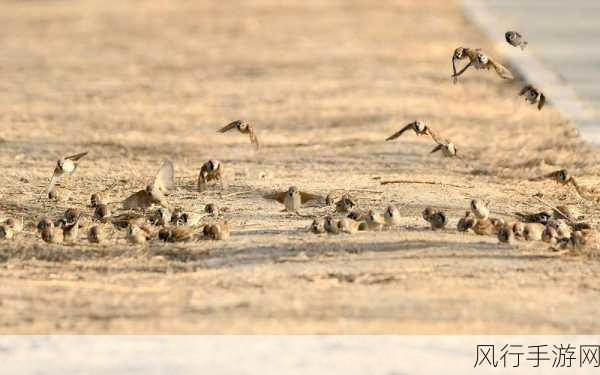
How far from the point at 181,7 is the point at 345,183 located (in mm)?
13193

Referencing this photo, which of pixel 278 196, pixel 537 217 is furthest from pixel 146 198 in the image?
pixel 537 217

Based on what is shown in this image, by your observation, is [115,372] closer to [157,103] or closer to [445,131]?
[445,131]

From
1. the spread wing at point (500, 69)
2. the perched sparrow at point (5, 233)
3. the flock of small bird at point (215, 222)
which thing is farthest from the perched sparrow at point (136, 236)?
the spread wing at point (500, 69)

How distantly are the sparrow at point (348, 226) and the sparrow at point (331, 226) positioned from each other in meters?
0.02

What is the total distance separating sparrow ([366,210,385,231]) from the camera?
674cm

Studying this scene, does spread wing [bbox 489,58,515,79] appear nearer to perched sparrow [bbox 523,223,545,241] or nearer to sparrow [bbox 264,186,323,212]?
sparrow [bbox 264,186,323,212]

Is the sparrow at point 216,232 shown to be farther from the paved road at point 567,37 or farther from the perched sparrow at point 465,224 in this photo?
the paved road at point 567,37

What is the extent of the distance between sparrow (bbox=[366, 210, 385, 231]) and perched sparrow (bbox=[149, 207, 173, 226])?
2.93 feet

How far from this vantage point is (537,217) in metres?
6.93

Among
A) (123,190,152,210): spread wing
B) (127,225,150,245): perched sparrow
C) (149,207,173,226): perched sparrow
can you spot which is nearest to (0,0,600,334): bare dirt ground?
(127,225,150,245): perched sparrow

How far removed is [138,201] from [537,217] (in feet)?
5.91

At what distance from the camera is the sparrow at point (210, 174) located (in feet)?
25.2

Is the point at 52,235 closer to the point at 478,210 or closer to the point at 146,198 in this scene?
the point at 146,198

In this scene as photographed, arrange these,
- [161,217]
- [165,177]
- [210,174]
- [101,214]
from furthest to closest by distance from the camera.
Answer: [210,174]
[165,177]
[101,214]
[161,217]
